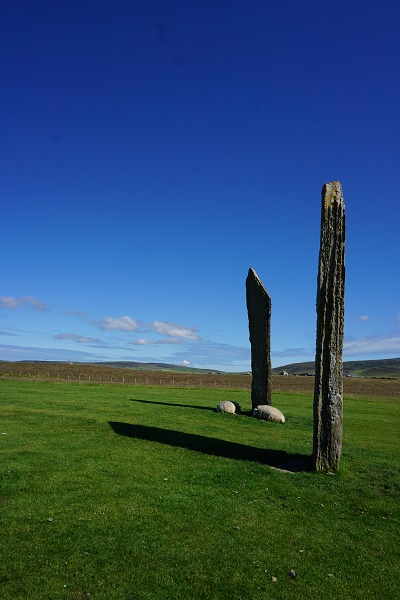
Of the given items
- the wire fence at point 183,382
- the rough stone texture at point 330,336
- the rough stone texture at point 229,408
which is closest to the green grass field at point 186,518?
the rough stone texture at point 330,336

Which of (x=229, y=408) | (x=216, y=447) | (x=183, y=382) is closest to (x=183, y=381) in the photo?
(x=183, y=382)

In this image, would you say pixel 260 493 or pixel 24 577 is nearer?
pixel 24 577

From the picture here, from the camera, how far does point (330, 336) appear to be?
13055 mm

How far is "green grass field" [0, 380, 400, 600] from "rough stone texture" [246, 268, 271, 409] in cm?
754

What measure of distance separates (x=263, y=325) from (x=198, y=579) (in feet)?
60.2

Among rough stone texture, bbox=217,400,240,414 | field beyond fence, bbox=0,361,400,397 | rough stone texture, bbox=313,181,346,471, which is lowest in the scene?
field beyond fence, bbox=0,361,400,397

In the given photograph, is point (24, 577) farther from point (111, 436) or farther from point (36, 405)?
point (36, 405)

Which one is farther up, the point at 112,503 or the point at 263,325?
the point at 263,325

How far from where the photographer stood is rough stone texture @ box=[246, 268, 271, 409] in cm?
2430

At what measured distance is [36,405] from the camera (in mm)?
23312

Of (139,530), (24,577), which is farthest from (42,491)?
(24,577)

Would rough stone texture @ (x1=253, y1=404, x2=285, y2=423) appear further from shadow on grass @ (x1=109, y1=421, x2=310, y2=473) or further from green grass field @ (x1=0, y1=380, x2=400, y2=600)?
shadow on grass @ (x1=109, y1=421, x2=310, y2=473)

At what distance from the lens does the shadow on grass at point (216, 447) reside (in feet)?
45.7

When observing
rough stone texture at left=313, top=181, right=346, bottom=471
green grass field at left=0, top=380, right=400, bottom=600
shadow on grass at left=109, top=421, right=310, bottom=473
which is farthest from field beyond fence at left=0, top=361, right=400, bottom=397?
rough stone texture at left=313, top=181, right=346, bottom=471
